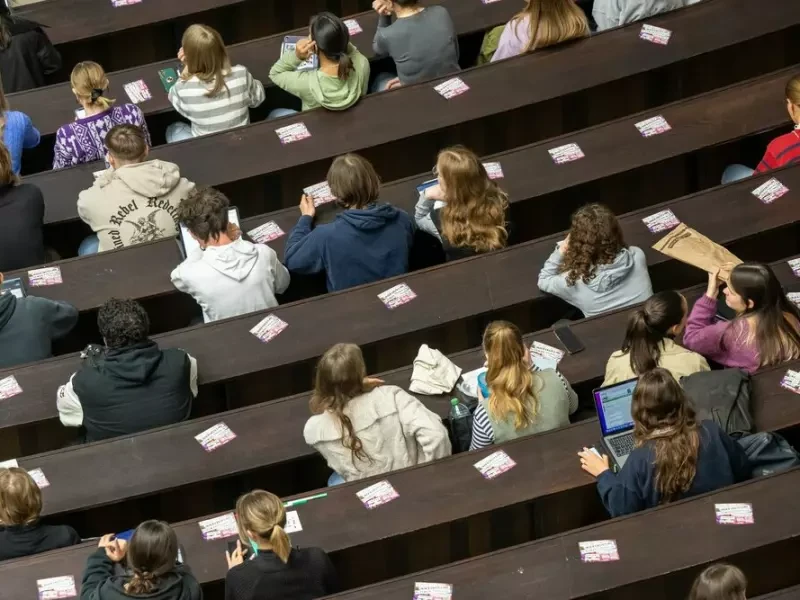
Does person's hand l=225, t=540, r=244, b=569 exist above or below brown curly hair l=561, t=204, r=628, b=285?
below

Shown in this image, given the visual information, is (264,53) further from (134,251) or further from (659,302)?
(659,302)

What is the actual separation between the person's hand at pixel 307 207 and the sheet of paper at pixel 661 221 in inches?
54.7

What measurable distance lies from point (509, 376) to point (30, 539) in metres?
1.75

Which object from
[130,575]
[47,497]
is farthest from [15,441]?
[130,575]

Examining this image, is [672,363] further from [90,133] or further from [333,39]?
[90,133]

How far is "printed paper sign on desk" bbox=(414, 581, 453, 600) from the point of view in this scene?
174 inches

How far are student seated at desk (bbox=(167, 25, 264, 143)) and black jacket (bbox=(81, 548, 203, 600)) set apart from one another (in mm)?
2557

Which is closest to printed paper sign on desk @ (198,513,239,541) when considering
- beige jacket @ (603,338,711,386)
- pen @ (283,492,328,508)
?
pen @ (283,492,328,508)

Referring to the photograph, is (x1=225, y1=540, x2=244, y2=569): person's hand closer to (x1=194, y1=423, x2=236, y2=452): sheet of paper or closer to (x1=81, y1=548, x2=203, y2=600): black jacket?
(x1=81, y1=548, x2=203, y2=600): black jacket

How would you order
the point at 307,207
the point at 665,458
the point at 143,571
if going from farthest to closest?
the point at 307,207, the point at 665,458, the point at 143,571

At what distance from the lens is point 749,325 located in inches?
198

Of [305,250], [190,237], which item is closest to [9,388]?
[190,237]

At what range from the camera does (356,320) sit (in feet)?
17.9

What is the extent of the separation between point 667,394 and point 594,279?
3.61 ft
